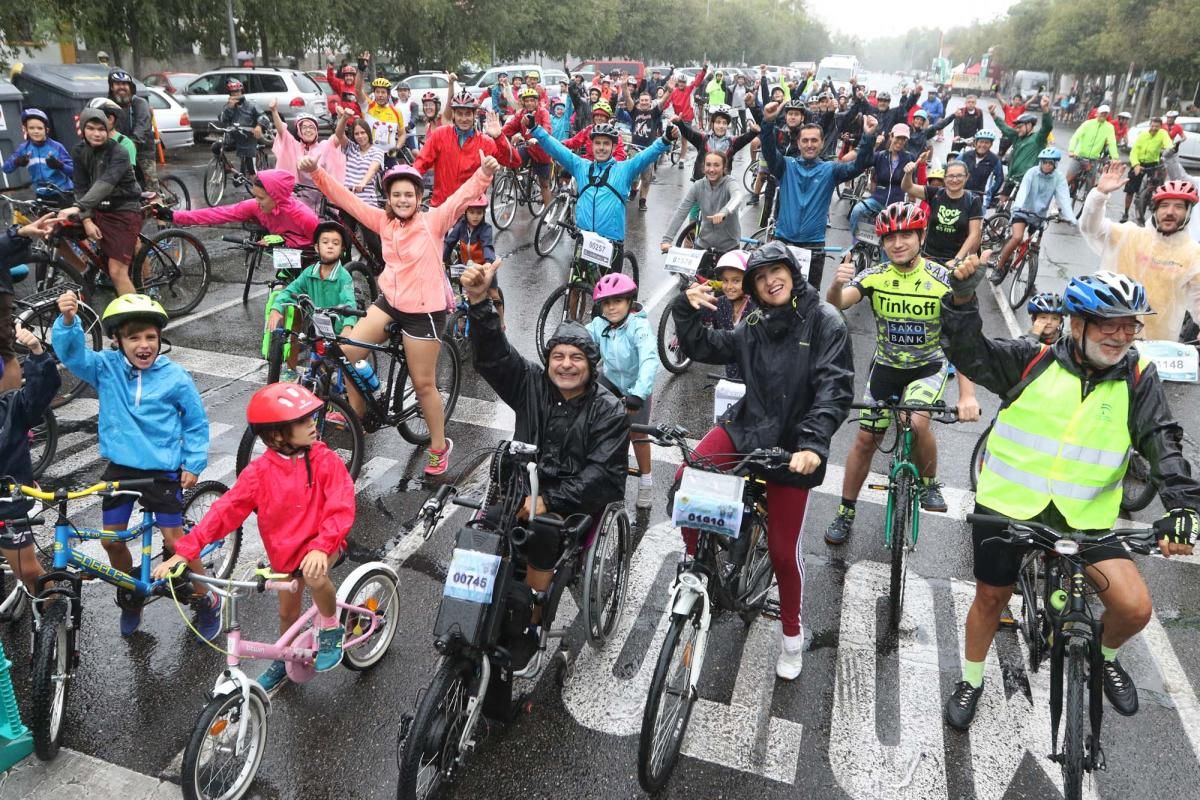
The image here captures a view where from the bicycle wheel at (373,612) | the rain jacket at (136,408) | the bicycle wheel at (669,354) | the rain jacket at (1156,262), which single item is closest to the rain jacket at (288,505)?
the bicycle wheel at (373,612)

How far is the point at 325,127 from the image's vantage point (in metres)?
23.5

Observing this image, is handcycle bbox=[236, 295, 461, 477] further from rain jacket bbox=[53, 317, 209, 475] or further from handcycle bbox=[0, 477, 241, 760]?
handcycle bbox=[0, 477, 241, 760]

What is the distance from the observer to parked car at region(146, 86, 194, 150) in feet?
58.5

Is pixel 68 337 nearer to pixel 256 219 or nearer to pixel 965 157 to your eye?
pixel 256 219

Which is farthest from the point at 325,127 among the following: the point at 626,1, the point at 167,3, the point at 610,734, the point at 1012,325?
the point at 626,1

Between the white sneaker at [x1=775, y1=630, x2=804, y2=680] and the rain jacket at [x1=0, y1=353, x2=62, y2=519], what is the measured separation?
145 inches

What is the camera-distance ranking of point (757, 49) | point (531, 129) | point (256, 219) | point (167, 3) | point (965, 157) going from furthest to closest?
1. point (757, 49)
2. point (167, 3)
3. point (965, 157)
4. point (531, 129)
5. point (256, 219)

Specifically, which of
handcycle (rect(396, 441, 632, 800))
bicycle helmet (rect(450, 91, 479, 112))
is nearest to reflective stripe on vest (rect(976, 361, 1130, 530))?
handcycle (rect(396, 441, 632, 800))

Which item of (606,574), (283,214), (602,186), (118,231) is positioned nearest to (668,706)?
(606,574)

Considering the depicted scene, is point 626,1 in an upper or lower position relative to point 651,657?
upper

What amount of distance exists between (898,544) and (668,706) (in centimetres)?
177

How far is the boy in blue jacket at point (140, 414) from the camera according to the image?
162 inches

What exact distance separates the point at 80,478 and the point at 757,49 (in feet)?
Answer: 315

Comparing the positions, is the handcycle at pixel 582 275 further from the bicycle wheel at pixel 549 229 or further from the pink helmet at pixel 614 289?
the bicycle wheel at pixel 549 229
